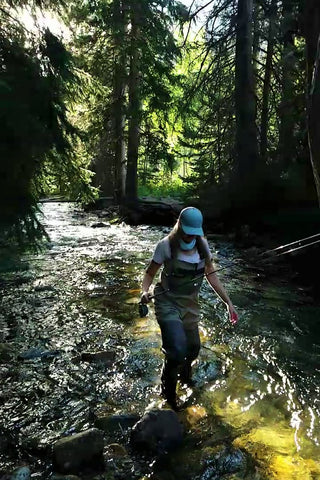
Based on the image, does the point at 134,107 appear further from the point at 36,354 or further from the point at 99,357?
the point at 99,357

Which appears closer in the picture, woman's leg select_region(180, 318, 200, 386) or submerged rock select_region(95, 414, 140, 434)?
submerged rock select_region(95, 414, 140, 434)

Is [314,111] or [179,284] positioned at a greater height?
[314,111]

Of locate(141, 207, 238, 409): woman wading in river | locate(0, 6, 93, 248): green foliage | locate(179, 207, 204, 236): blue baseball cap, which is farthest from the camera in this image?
locate(0, 6, 93, 248): green foliage

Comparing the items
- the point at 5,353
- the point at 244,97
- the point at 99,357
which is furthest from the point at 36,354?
the point at 244,97

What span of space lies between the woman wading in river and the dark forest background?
269 cm

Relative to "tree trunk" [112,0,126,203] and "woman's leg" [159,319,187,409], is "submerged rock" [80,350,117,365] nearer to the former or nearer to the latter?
"woman's leg" [159,319,187,409]

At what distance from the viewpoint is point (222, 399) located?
539cm

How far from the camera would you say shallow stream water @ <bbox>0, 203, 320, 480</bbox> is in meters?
4.46

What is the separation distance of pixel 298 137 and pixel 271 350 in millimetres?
9588

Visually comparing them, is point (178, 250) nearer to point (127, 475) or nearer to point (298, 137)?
point (127, 475)

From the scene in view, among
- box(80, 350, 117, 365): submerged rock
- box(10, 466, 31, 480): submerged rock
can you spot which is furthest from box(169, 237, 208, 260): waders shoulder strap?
box(10, 466, 31, 480): submerged rock

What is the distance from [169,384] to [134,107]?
18648 millimetres

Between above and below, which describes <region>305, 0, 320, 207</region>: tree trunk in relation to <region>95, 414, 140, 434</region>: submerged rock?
above

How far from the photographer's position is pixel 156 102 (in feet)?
73.5
